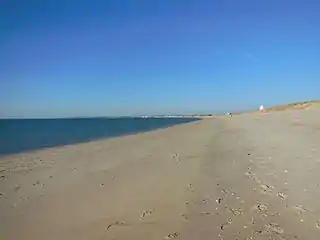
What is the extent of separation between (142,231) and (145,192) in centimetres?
267

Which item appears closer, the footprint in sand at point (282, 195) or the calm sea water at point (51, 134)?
the footprint in sand at point (282, 195)

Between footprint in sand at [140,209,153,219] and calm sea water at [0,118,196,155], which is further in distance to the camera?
calm sea water at [0,118,196,155]

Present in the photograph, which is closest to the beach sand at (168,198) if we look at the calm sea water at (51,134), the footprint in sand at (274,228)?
the footprint in sand at (274,228)

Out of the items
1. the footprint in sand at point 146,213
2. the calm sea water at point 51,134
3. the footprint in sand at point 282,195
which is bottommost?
the calm sea water at point 51,134

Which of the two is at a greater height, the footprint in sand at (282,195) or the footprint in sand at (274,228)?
the footprint in sand at (282,195)

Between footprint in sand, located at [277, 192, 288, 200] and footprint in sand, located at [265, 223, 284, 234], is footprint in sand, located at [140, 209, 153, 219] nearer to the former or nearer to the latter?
footprint in sand, located at [265, 223, 284, 234]

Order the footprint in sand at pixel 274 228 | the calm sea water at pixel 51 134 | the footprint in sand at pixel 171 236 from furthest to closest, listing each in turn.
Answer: the calm sea water at pixel 51 134 → the footprint in sand at pixel 274 228 → the footprint in sand at pixel 171 236

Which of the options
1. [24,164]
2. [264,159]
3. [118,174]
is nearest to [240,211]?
[118,174]

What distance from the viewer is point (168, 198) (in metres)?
7.99

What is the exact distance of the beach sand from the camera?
597 centimetres

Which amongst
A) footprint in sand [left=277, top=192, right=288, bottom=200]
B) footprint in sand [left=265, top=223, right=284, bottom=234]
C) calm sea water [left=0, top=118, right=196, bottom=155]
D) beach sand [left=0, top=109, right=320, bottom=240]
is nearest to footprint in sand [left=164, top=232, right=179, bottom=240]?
→ beach sand [left=0, top=109, right=320, bottom=240]

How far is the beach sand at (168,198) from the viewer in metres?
5.97

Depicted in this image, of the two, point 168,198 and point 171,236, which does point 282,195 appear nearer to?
point 168,198

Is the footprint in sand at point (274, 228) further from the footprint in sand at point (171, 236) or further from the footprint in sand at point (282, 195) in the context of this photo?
the footprint in sand at point (282, 195)
